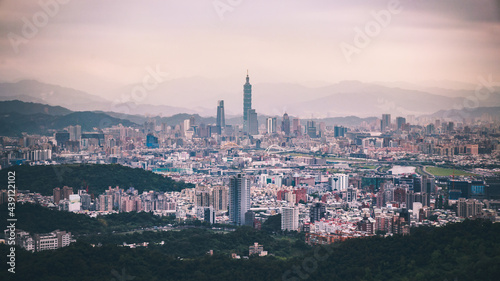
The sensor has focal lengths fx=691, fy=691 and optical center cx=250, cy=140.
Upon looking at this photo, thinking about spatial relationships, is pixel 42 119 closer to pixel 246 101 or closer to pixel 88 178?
pixel 88 178

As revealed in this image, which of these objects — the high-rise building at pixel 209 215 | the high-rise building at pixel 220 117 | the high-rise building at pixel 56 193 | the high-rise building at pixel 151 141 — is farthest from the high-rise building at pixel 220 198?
the high-rise building at pixel 220 117

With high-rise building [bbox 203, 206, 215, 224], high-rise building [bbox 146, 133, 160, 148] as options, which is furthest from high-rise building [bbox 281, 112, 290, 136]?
high-rise building [bbox 203, 206, 215, 224]

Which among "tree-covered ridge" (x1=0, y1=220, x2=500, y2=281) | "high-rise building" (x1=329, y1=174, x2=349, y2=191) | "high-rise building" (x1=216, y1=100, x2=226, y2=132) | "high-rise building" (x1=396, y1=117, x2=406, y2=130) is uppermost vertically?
"high-rise building" (x1=216, y1=100, x2=226, y2=132)

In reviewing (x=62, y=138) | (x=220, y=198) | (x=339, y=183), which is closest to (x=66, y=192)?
(x=220, y=198)

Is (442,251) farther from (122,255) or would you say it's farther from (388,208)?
(388,208)

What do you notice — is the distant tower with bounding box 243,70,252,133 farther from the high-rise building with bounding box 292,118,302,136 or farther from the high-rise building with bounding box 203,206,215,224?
the high-rise building with bounding box 203,206,215,224
